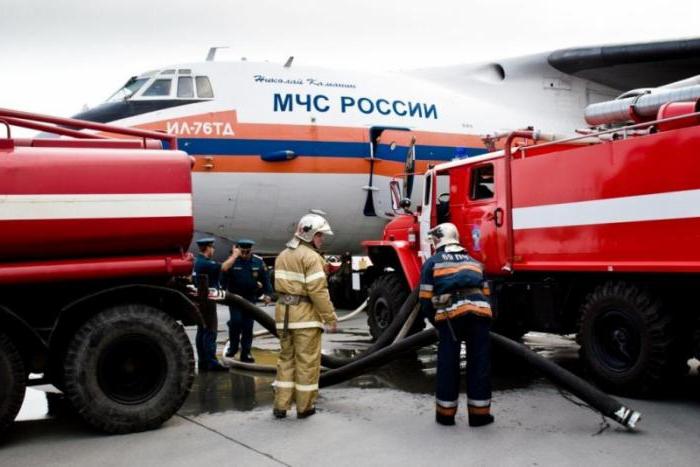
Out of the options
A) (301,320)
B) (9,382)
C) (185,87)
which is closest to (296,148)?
(185,87)

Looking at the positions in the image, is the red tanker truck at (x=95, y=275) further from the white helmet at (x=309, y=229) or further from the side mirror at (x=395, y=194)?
the side mirror at (x=395, y=194)

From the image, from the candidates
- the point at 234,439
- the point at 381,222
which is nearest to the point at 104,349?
the point at 234,439

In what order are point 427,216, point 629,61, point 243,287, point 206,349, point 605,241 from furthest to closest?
point 629,61
point 427,216
point 243,287
point 206,349
point 605,241

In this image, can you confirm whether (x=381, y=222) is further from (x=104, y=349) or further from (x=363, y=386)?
(x=104, y=349)

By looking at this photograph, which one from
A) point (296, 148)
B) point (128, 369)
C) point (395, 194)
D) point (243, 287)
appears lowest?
point (128, 369)

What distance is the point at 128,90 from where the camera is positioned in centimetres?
1427

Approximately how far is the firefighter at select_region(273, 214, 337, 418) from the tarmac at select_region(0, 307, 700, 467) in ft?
0.86

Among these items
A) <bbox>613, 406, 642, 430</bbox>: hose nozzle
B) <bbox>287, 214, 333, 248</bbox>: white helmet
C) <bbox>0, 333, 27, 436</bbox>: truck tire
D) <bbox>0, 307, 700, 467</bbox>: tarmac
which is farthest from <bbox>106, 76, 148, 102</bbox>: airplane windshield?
<bbox>613, 406, 642, 430</bbox>: hose nozzle

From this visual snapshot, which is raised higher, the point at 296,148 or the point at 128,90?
the point at 128,90

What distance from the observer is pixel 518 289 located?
29.9 ft

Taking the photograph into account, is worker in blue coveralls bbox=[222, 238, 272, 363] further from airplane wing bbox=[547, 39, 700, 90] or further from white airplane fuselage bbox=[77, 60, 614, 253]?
airplane wing bbox=[547, 39, 700, 90]

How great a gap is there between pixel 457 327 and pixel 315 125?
831 centimetres

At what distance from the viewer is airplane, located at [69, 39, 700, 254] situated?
13.8m

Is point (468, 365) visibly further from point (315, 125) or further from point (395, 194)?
point (315, 125)
